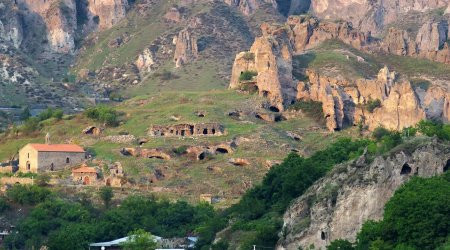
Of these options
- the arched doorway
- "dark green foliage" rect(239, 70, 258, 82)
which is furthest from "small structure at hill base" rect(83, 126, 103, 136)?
"dark green foliage" rect(239, 70, 258, 82)

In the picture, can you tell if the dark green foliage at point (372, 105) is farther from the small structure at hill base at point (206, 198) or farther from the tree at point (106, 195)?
the tree at point (106, 195)

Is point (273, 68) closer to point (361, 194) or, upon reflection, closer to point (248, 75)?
point (248, 75)

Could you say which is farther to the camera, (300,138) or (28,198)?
(300,138)

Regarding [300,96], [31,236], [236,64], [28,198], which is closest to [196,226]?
[31,236]

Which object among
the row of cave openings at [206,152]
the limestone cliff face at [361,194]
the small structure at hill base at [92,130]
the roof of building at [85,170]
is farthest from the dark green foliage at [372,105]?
the limestone cliff face at [361,194]

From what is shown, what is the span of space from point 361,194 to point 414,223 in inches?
266

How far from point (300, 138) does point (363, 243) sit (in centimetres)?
6827

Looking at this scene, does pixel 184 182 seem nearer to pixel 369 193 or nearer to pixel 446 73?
pixel 446 73

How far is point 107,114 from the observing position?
158 meters

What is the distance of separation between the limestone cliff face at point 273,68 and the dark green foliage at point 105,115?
513 inches

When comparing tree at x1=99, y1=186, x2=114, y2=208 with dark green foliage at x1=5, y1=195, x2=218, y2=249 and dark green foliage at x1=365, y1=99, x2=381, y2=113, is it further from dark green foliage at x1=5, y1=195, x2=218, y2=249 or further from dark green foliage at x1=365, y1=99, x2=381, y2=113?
dark green foliage at x1=365, y1=99, x2=381, y2=113

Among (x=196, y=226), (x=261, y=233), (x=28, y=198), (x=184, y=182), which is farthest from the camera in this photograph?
(x=184, y=182)

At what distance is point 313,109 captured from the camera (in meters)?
157

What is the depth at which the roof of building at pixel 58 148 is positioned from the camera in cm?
14900
